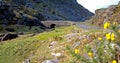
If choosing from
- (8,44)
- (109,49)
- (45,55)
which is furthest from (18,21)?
(109,49)

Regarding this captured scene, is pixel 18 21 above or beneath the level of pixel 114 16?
beneath

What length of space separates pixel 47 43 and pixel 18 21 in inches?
4012

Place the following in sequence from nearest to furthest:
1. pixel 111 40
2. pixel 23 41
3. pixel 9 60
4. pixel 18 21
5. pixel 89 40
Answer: pixel 111 40
pixel 89 40
pixel 9 60
pixel 23 41
pixel 18 21

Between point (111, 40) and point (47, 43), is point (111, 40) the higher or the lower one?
the higher one

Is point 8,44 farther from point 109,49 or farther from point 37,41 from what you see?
point 109,49

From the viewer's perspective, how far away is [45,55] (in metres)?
26.4

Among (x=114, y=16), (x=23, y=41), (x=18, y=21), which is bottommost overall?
(x=18, y=21)

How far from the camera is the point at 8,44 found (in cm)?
3578

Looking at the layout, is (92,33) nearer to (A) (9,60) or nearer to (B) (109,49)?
(A) (9,60)

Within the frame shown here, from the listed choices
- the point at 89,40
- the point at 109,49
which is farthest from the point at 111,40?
the point at 89,40

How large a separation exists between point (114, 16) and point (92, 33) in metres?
8.19

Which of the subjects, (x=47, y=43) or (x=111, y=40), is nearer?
(x=111, y=40)

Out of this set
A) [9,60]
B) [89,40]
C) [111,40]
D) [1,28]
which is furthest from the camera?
[1,28]

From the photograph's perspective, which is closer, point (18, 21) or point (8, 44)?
point (8, 44)
